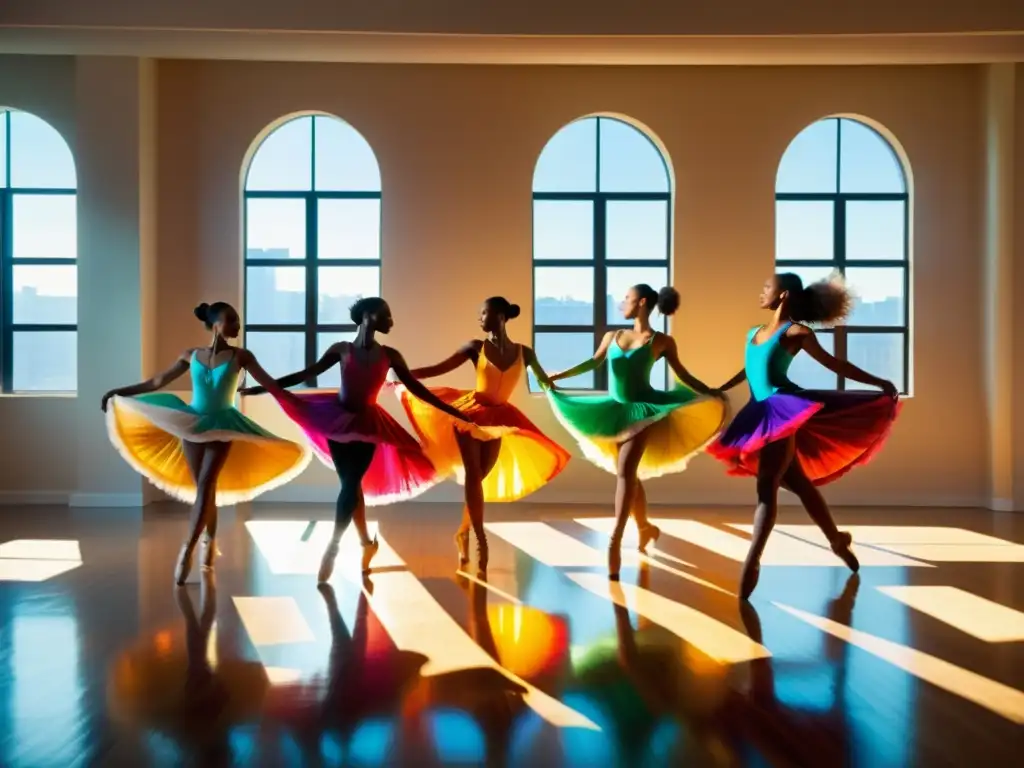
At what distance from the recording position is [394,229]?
7.30 meters

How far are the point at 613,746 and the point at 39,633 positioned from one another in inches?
95.4

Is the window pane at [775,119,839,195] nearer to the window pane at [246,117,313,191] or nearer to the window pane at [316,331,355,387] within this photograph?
the window pane at [316,331,355,387]

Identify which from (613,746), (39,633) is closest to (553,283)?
(39,633)

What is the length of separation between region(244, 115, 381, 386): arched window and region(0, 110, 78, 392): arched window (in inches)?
61.6

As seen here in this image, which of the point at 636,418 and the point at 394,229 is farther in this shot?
the point at 394,229

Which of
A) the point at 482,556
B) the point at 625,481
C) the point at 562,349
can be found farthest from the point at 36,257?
the point at 625,481

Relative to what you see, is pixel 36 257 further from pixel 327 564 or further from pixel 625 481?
pixel 625 481

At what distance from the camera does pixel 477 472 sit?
473cm

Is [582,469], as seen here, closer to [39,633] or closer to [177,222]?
[177,222]

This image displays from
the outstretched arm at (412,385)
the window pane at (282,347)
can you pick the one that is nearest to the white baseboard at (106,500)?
the window pane at (282,347)

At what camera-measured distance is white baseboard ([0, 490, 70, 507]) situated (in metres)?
Result: 7.19

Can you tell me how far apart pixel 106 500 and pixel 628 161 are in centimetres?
511

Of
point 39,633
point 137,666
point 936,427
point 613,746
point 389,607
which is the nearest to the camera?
point 613,746

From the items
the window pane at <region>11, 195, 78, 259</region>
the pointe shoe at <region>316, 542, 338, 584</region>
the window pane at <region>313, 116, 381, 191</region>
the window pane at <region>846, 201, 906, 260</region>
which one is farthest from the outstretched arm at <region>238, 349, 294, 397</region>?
the window pane at <region>846, 201, 906, 260</region>
